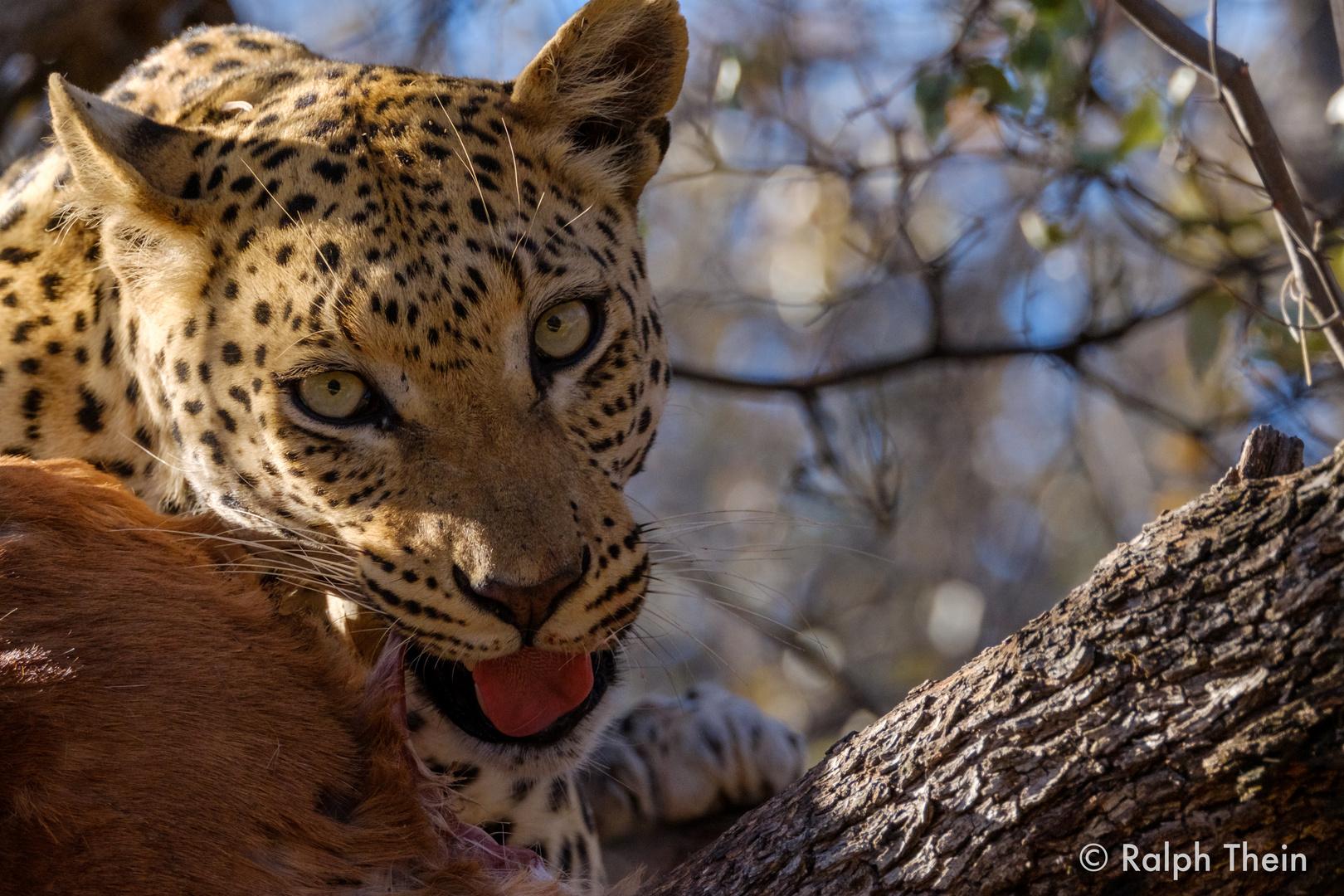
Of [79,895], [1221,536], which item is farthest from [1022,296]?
[79,895]

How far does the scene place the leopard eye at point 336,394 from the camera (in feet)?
11.2

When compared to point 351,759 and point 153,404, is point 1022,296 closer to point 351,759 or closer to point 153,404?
point 153,404

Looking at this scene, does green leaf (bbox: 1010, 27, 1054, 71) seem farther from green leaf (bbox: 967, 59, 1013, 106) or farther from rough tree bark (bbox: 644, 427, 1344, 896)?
rough tree bark (bbox: 644, 427, 1344, 896)

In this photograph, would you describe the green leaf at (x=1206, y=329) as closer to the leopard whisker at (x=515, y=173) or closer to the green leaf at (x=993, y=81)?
the green leaf at (x=993, y=81)

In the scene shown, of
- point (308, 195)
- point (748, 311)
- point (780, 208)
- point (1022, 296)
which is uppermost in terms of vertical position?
point (780, 208)

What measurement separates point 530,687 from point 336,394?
3.16 feet

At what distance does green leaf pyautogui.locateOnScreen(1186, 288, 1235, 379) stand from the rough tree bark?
3.11 m

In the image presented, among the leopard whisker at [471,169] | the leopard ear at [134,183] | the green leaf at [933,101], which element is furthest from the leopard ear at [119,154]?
the green leaf at [933,101]

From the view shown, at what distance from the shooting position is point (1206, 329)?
5.27 metres

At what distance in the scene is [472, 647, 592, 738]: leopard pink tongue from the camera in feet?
11.2

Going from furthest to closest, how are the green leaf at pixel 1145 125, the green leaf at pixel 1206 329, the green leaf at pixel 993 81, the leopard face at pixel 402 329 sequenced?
the green leaf at pixel 993 81 → the green leaf at pixel 1206 329 → the green leaf at pixel 1145 125 → the leopard face at pixel 402 329

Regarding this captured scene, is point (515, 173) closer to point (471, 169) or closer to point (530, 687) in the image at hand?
point (471, 169)

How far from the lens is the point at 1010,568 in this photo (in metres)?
11.1

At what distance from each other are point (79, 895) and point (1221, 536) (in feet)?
6.77
